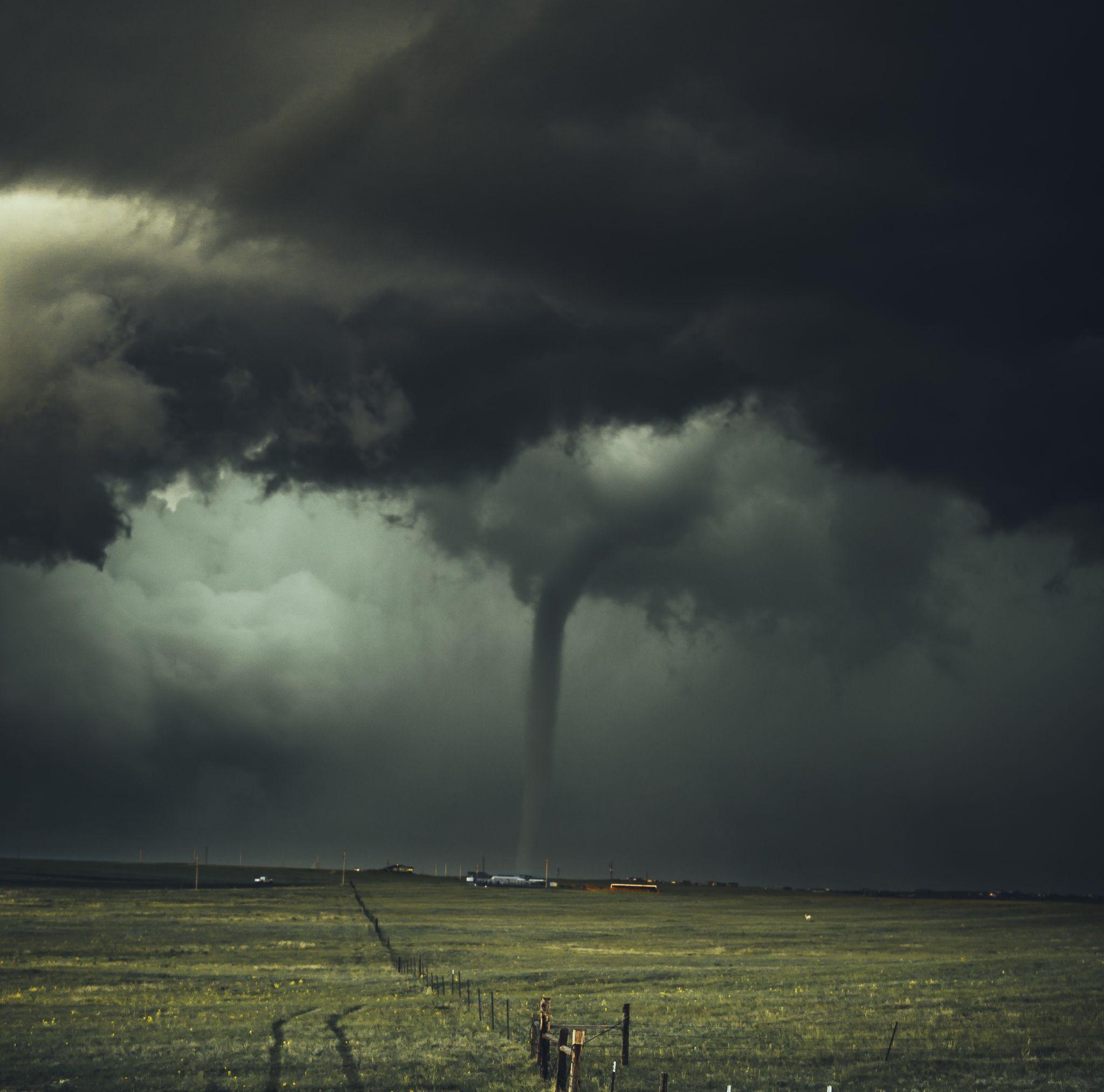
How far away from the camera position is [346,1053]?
33906 mm

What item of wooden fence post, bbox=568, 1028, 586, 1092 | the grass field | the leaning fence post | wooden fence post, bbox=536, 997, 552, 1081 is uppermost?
wooden fence post, bbox=568, 1028, 586, 1092

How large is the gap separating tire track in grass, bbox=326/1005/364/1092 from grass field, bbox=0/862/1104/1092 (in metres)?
0.12

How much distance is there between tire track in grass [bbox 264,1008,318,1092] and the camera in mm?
29234

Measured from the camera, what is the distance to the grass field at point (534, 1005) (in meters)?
31.6

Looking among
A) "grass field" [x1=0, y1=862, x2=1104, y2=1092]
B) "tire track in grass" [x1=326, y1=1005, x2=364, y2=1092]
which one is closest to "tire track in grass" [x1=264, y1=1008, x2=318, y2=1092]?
"grass field" [x1=0, y1=862, x2=1104, y2=1092]

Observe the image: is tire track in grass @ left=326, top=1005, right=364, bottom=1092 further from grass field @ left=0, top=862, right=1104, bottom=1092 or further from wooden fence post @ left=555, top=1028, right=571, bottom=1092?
wooden fence post @ left=555, top=1028, right=571, bottom=1092

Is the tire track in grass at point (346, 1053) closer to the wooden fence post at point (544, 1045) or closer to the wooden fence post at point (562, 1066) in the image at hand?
the wooden fence post at point (544, 1045)

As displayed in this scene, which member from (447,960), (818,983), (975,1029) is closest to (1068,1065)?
(975,1029)

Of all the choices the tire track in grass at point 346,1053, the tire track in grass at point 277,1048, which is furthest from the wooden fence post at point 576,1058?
the tire track in grass at point 277,1048

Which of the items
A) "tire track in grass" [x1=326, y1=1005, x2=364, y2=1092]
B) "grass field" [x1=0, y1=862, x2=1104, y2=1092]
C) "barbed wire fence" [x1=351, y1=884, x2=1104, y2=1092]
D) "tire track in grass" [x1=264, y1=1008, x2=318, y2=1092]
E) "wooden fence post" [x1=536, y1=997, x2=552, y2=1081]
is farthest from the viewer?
"grass field" [x1=0, y1=862, x2=1104, y2=1092]

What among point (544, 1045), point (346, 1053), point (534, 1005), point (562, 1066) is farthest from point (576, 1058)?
point (534, 1005)

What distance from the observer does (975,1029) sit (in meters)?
39.8

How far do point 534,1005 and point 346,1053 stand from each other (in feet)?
51.8

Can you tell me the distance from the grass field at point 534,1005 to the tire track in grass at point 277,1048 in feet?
0.57
